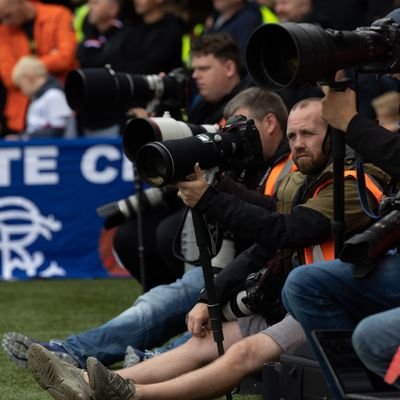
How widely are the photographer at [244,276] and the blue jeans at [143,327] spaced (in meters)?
0.64

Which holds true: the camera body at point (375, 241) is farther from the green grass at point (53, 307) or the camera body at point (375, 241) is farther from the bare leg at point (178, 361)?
the green grass at point (53, 307)

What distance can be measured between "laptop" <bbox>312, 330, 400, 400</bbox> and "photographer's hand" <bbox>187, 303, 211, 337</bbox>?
949mm

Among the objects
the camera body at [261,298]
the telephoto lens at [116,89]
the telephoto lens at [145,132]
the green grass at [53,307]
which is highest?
the telephoto lens at [116,89]

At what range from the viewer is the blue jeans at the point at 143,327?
554cm

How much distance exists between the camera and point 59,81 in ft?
32.4

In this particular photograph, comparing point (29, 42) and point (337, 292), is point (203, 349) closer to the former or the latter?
point (337, 292)

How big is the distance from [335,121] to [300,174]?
0.99 m

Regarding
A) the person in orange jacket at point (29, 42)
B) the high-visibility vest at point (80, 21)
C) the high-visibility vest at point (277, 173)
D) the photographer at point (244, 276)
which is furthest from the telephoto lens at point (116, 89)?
the high-visibility vest at point (80, 21)

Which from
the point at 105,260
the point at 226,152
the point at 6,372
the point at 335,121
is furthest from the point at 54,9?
the point at 335,121

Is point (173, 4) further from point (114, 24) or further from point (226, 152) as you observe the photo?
point (226, 152)

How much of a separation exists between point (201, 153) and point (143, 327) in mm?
1393

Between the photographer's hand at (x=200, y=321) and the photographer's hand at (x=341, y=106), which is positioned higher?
the photographer's hand at (x=341, y=106)

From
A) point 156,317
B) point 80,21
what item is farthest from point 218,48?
point 80,21

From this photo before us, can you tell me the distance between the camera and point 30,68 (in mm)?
9531
